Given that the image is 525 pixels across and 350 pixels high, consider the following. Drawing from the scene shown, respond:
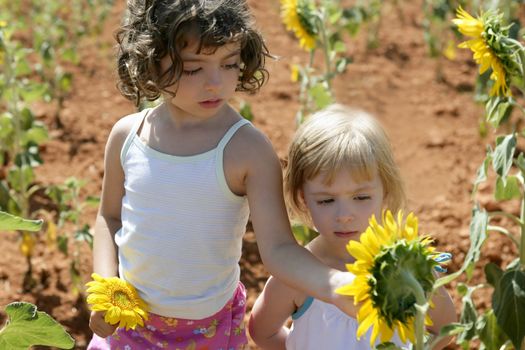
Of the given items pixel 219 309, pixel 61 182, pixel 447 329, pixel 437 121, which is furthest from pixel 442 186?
pixel 447 329

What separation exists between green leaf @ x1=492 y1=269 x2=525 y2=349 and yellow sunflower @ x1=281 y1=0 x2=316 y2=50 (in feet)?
4.76

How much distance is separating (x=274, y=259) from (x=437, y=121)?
10.2ft

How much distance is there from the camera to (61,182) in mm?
4020

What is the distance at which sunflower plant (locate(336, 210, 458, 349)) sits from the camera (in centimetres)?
141

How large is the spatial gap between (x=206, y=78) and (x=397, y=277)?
26.7 inches

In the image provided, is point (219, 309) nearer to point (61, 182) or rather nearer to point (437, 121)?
point (61, 182)

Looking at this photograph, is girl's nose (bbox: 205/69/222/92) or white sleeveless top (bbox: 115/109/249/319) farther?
white sleeveless top (bbox: 115/109/249/319)

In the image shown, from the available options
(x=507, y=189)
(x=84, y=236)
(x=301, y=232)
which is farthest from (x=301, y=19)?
(x=507, y=189)

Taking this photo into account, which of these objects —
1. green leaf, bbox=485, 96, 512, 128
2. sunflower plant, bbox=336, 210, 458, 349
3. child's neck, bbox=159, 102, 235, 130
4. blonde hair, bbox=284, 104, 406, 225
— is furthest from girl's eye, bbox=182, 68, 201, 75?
green leaf, bbox=485, 96, 512, 128

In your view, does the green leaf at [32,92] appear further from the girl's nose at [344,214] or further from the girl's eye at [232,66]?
the girl's nose at [344,214]

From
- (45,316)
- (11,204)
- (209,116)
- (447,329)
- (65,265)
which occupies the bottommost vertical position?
(65,265)

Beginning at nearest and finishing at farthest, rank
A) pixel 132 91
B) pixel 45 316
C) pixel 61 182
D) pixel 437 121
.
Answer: pixel 45 316 → pixel 132 91 → pixel 61 182 → pixel 437 121

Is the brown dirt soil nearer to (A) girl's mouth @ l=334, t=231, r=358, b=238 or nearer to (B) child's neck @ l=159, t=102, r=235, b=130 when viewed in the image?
(B) child's neck @ l=159, t=102, r=235, b=130

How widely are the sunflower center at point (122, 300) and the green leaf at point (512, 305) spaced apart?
2.59ft
